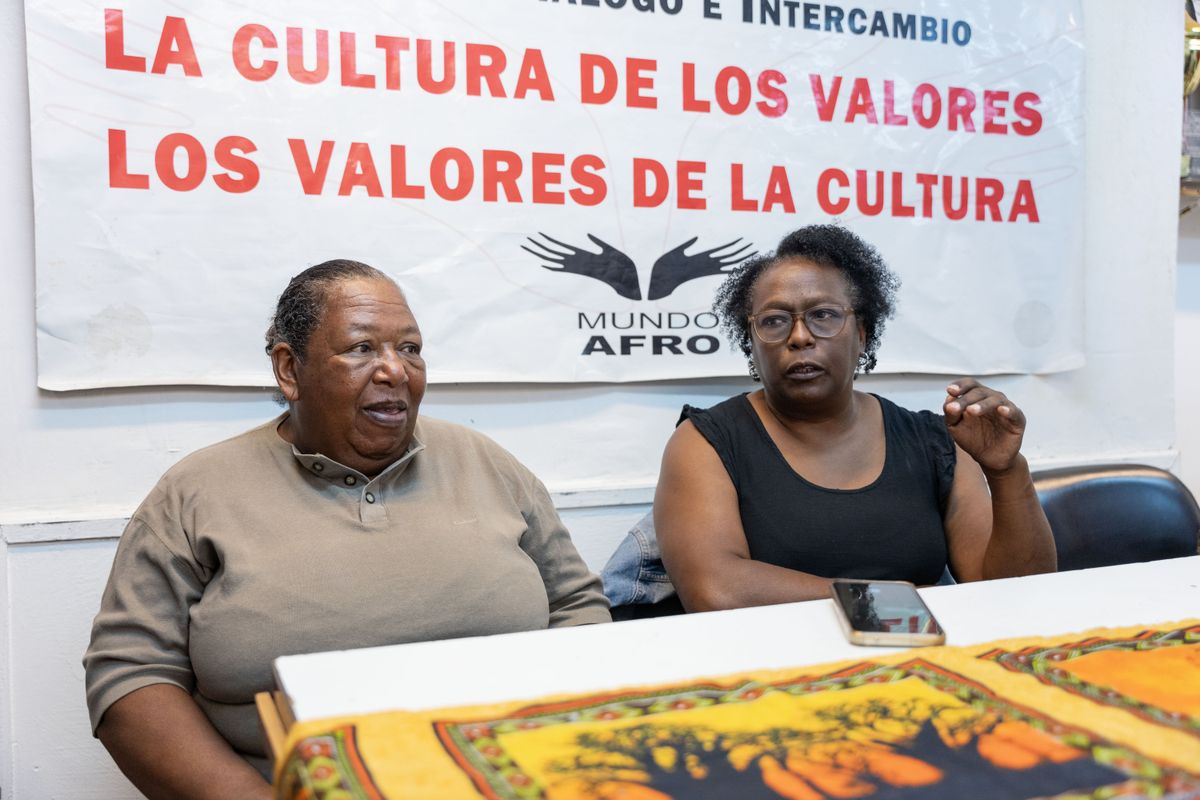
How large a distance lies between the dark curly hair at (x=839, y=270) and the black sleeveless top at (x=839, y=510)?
0.29 meters

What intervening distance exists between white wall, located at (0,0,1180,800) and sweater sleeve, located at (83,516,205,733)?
622 millimetres

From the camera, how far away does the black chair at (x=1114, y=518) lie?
204 cm

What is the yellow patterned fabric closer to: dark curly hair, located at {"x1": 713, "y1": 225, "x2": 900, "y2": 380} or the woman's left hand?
the woman's left hand

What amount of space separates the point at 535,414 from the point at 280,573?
95 centimetres

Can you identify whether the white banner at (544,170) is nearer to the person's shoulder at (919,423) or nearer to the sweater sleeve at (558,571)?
the person's shoulder at (919,423)

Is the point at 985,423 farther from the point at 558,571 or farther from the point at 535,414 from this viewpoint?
the point at 535,414

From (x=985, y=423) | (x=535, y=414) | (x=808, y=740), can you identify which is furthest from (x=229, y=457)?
(x=985, y=423)

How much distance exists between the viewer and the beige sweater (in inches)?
52.6

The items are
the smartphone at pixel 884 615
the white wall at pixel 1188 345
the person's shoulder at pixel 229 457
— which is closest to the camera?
the smartphone at pixel 884 615

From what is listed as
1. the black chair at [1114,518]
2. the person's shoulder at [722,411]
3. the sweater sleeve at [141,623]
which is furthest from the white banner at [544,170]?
the sweater sleeve at [141,623]

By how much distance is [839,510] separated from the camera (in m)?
1.82

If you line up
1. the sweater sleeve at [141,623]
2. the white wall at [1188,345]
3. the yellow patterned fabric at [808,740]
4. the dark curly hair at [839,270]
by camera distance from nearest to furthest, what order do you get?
the yellow patterned fabric at [808,740] < the sweater sleeve at [141,623] < the dark curly hair at [839,270] < the white wall at [1188,345]

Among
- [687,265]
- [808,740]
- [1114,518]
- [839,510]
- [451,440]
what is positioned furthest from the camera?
[687,265]

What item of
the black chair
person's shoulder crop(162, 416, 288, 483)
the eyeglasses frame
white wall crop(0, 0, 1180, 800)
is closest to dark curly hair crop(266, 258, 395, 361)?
person's shoulder crop(162, 416, 288, 483)
